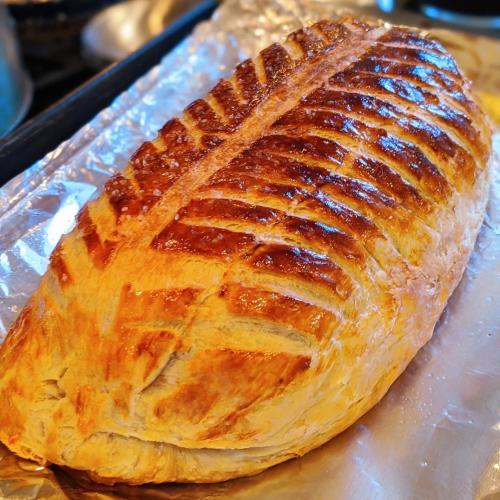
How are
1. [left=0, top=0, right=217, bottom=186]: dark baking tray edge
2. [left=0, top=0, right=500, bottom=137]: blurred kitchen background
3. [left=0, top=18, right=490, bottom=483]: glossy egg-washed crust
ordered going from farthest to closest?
[left=0, top=0, right=500, bottom=137]: blurred kitchen background
[left=0, top=0, right=217, bottom=186]: dark baking tray edge
[left=0, top=18, right=490, bottom=483]: glossy egg-washed crust

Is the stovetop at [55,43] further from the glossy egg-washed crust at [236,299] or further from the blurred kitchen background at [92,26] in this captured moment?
the glossy egg-washed crust at [236,299]

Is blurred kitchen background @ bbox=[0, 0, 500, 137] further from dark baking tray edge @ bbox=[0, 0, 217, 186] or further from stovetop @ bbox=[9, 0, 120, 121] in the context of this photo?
dark baking tray edge @ bbox=[0, 0, 217, 186]

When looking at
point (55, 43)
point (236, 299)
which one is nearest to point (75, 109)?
point (55, 43)

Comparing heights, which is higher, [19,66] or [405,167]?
[19,66]

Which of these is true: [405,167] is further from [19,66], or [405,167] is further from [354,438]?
[19,66]

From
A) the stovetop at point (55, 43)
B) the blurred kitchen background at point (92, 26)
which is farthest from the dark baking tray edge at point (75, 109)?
the stovetop at point (55, 43)

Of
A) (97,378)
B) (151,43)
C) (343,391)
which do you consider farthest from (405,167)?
(151,43)

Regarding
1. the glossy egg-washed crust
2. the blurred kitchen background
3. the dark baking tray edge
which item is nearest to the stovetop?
the blurred kitchen background
